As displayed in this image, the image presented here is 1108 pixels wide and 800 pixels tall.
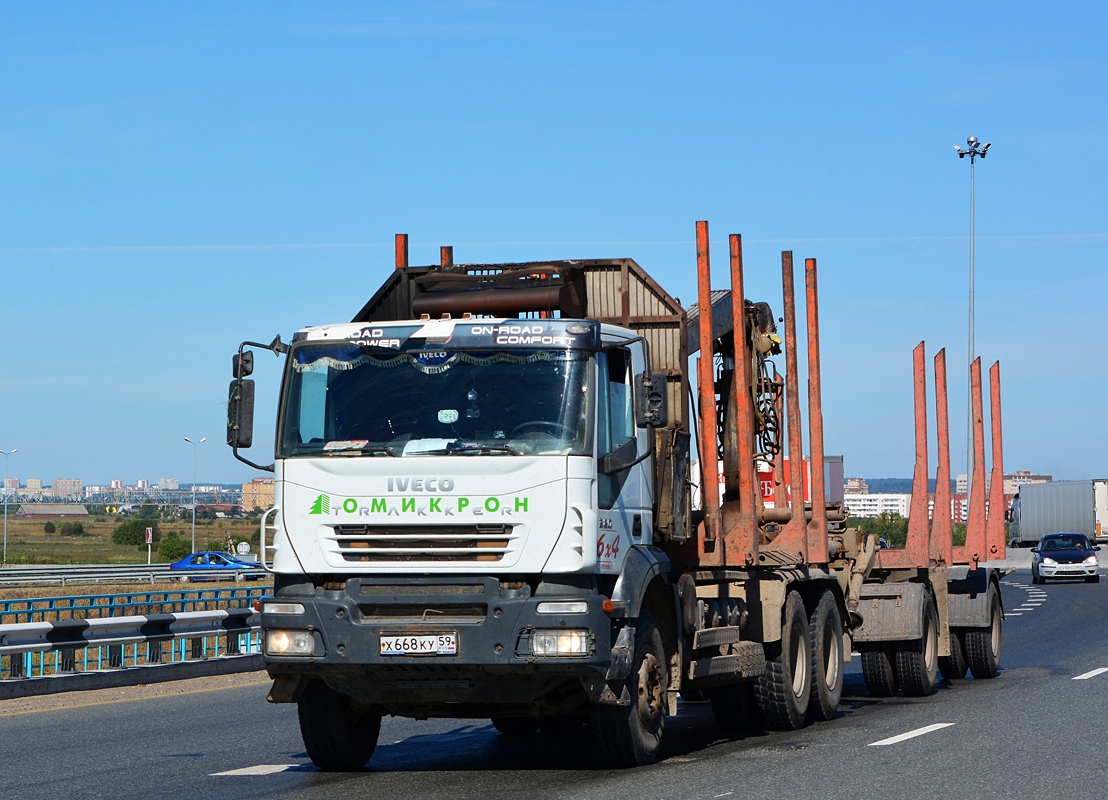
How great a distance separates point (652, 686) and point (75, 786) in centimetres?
370

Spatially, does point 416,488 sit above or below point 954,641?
above

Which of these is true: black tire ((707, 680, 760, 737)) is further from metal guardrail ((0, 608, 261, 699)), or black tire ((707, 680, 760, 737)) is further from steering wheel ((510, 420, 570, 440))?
metal guardrail ((0, 608, 261, 699))

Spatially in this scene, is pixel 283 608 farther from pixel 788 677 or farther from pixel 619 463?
pixel 788 677

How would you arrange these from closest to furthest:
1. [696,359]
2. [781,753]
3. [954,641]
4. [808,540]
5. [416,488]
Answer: [416,488], [781,753], [696,359], [808,540], [954,641]

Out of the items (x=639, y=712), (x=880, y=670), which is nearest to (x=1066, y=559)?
(x=880, y=670)

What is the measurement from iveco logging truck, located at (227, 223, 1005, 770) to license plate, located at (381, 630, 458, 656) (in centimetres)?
1

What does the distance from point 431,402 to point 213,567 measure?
55274 mm

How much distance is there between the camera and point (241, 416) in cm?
1002

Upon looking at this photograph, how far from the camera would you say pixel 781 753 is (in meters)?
11.0

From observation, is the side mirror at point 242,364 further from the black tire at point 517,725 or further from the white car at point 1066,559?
the white car at point 1066,559

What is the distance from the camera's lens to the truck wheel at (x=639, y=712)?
992 cm

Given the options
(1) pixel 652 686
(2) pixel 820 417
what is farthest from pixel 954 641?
(1) pixel 652 686

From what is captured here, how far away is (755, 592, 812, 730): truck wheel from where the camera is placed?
1245 centimetres

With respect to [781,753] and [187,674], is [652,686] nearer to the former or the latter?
[781,753]
